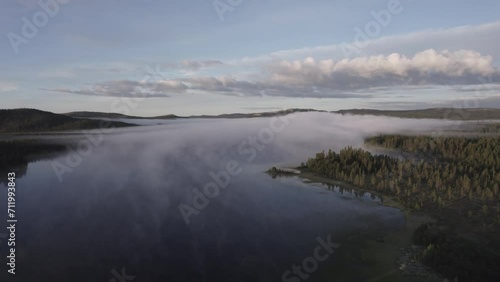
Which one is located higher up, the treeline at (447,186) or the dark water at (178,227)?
the treeline at (447,186)

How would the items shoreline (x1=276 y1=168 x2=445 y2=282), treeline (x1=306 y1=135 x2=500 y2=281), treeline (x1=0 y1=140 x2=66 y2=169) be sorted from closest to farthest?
shoreline (x1=276 y1=168 x2=445 y2=282)
treeline (x1=306 y1=135 x2=500 y2=281)
treeline (x1=0 y1=140 x2=66 y2=169)

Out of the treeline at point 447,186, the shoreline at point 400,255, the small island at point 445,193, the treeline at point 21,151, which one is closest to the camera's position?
the shoreline at point 400,255

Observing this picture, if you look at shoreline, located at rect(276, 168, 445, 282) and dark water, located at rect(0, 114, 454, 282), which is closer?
shoreline, located at rect(276, 168, 445, 282)

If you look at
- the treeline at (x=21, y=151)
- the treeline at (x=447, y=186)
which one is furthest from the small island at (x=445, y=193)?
the treeline at (x=21, y=151)

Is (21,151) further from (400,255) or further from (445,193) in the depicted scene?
(445,193)

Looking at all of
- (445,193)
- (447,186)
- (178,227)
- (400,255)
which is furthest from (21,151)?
(447,186)

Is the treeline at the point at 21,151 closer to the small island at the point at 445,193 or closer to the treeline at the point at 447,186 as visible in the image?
the small island at the point at 445,193

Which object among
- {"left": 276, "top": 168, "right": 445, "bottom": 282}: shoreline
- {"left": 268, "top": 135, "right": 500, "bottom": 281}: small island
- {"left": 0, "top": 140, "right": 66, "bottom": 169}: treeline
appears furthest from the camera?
{"left": 0, "top": 140, "right": 66, "bottom": 169}: treeline

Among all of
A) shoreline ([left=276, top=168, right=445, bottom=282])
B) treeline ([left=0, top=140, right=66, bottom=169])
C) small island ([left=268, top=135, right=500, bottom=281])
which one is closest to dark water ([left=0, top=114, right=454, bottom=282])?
shoreline ([left=276, top=168, right=445, bottom=282])

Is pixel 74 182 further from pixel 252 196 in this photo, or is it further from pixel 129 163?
pixel 252 196

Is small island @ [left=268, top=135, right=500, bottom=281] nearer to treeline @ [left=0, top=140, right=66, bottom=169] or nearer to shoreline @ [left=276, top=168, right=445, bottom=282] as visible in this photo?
shoreline @ [left=276, top=168, right=445, bottom=282]
